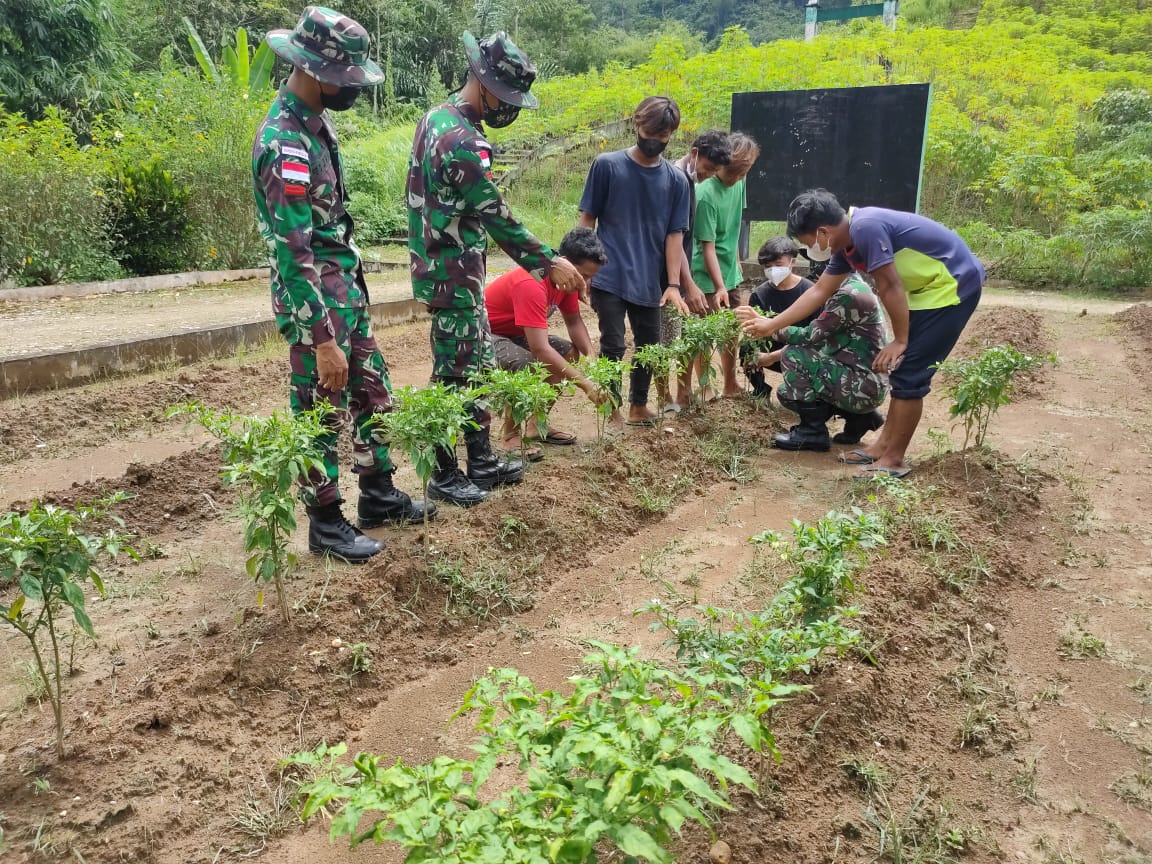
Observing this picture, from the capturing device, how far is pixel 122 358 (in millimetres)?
6117

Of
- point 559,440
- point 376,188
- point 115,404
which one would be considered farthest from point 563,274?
point 376,188

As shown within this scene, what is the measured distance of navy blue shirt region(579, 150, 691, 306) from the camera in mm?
4648

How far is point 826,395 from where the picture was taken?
4.82m

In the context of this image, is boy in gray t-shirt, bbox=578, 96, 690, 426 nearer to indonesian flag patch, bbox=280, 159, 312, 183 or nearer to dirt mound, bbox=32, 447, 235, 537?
indonesian flag patch, bbox=280, 159, 312, 183

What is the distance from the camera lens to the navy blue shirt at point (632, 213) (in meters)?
4.65

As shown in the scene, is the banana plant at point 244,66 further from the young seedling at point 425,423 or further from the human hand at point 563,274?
the young seedling at point 425,423

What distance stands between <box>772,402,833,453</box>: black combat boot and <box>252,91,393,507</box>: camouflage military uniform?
2545 mm

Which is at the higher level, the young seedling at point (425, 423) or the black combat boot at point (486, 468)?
the young seedling at point (425, 423)

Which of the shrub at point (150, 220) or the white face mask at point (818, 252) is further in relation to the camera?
the shrub at point (150, 220)

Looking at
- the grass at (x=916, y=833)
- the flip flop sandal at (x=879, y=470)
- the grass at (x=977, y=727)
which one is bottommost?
the grass at (x=977, y=727)

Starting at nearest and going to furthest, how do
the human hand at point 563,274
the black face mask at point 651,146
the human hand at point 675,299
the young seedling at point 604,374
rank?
the human hand at point 563,274 < the young seedling at point 604,374 < the black face mask at point 651,146 < the human hand at point 675,299

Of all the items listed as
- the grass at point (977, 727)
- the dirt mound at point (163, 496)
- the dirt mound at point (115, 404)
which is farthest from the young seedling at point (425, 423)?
the dirt mound at point (115, 404)

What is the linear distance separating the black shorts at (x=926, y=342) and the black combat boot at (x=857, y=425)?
0.67m

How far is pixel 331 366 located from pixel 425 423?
41 centimetres
